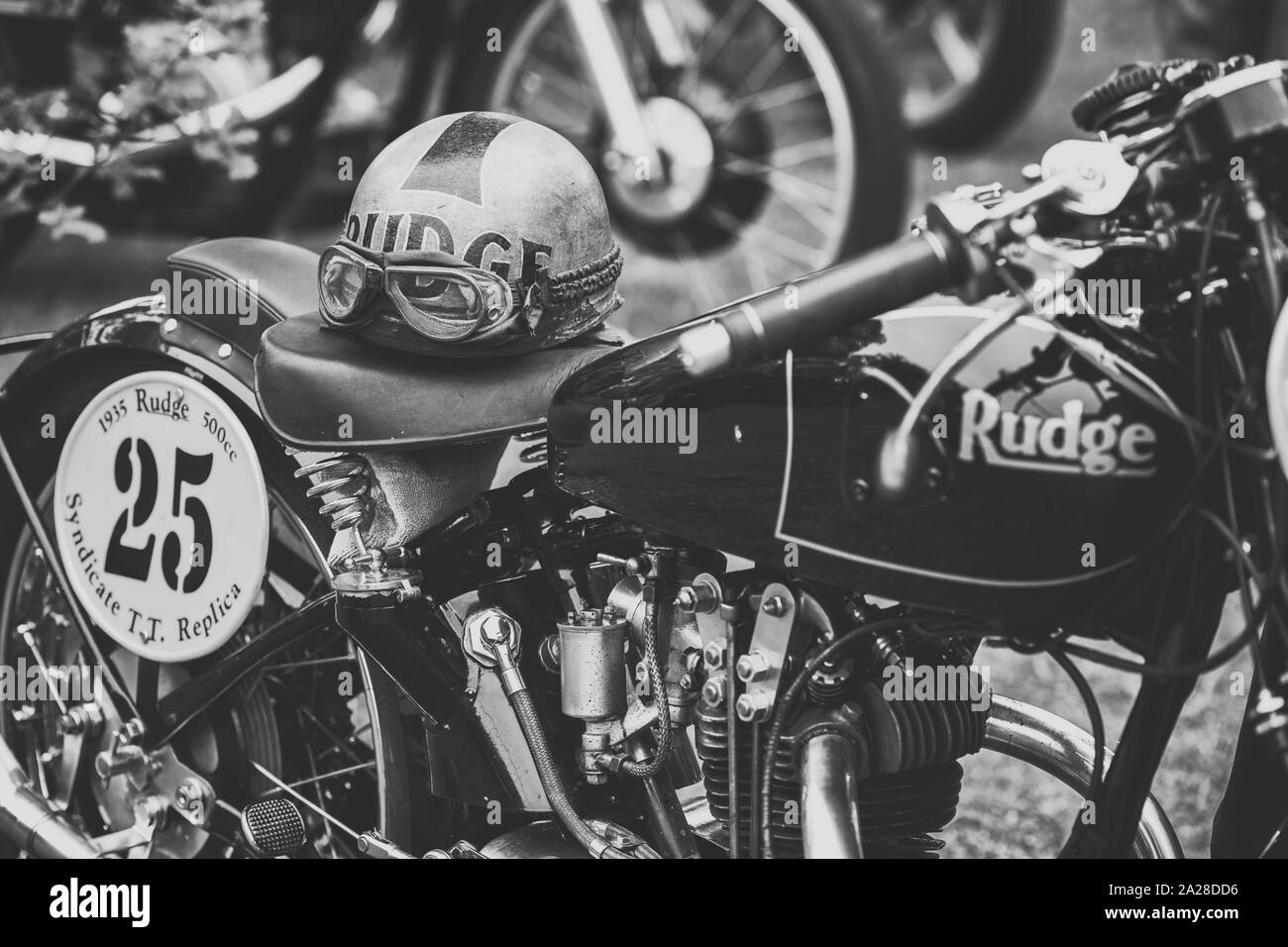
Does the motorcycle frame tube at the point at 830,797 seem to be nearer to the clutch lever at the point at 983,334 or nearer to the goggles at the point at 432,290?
the clutch lever at the point at 983,334

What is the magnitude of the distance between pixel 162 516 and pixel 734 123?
2.69 m

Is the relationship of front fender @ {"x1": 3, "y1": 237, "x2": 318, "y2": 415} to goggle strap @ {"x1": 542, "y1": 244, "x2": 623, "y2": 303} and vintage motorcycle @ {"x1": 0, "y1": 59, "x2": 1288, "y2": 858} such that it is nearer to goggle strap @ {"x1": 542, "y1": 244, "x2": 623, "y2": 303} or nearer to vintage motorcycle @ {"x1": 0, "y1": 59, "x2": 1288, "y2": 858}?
vintage motorcycle @ {"x1": 0, "y1": 59, "x2": 1288, "y2": 858}

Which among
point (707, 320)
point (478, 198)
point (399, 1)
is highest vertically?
point (399, 1)

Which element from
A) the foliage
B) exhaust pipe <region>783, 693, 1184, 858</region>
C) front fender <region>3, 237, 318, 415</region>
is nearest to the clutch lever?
exhaust pipe <region>783, 693, 1184, 858</region>

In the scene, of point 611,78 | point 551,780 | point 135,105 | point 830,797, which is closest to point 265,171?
point 611,78

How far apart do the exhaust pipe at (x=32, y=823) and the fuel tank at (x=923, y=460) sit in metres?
1.00

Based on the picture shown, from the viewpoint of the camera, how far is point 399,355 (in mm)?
1778

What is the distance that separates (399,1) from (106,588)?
2.88 m

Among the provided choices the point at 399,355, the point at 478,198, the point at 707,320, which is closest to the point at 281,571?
the point at 399,355

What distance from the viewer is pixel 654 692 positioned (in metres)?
1.79

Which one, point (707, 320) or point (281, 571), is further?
point (281, 571)

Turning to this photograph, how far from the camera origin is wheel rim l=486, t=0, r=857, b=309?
4281mm

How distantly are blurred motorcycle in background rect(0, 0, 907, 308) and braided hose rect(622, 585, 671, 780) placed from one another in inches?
86.5
